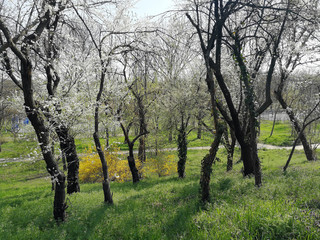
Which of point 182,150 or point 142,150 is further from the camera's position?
point 142,150

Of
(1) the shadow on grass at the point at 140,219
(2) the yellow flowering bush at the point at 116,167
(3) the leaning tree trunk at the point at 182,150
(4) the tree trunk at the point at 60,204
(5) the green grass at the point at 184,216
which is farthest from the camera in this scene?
(2) the yellow flowering bush at the point at 116,167

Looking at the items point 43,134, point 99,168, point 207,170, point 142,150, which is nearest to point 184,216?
point 207,170

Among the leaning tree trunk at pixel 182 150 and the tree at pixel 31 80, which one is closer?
the tree at pixel 31 80

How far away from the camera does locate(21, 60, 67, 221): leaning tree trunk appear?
539 centimetres

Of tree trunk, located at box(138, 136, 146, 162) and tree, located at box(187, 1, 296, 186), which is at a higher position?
tree, located at box(187, 1, 296, 186)

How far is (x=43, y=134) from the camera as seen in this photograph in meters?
5.71

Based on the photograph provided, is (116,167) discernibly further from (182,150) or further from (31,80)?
(31,80)

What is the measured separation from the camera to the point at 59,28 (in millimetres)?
7895

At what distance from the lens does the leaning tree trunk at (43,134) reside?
539cm

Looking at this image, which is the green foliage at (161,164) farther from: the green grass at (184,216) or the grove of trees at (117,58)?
the green grass at (184,216)

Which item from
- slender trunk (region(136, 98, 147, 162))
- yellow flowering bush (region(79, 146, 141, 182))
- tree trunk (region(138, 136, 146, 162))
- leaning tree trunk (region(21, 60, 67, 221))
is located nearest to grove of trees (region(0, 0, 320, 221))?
leaning tree trunk (region(21, 60, 67, 221))

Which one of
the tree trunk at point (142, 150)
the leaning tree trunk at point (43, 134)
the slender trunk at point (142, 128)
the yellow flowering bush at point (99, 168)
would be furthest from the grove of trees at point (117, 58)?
the tree trunk at point (142, 150)

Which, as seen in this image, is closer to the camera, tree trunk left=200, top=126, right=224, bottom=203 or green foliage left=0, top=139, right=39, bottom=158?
tree trunk left=200, top=126, right=224, bottom=203

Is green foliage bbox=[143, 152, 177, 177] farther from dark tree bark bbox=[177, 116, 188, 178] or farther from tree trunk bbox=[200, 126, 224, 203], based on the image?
tree trunk bbox=[200, 126, 224, 203]
